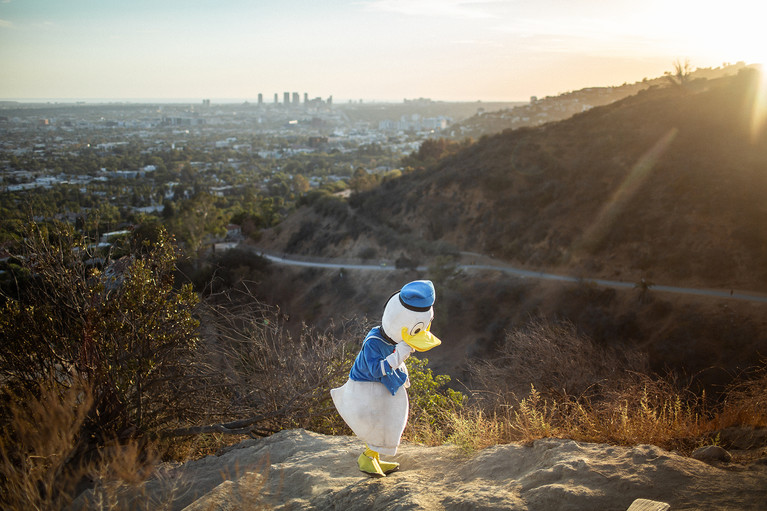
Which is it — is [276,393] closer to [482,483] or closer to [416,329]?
[416,329]

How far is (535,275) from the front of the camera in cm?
2158

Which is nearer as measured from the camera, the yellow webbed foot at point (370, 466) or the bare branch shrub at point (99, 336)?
the yellow webbed foot at point (370, 466)

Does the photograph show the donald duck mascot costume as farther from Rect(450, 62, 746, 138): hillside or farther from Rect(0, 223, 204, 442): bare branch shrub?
Rect(450, 62, 746, 138): hillside

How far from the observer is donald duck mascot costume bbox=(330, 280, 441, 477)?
3.72 metres

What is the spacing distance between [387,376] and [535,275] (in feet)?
63.1

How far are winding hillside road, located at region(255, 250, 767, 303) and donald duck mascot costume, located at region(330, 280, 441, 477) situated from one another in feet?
Result: 55.6

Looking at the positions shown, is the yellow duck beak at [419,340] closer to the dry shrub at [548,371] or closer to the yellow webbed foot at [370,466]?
the yellow webbed foot at [370,466]

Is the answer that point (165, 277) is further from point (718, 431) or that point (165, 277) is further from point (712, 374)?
point (712, 374)

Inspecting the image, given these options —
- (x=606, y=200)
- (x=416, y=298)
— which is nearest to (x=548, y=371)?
(x=416, y=298)

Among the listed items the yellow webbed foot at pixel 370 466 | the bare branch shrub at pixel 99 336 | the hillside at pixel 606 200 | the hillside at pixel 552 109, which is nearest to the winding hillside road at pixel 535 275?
the hillside at pixel 606 200

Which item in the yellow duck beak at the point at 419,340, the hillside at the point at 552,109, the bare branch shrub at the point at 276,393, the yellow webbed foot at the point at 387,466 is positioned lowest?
the bare branch shrub at the point at 276,393

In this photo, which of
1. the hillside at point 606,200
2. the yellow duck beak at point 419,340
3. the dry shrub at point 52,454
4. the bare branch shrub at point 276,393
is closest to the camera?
the dry shrub at point 52,454

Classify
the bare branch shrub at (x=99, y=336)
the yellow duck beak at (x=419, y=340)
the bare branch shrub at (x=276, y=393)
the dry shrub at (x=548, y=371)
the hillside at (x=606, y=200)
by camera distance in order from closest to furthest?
the yellow duck beak at (x=419, y=340)
the bare branch shrub at (x=99, y=336)
the bare branch shrub at (x=276, y=393)
the dry shrub at (x=548, y=371)
the hillside at (x=606, y=200)

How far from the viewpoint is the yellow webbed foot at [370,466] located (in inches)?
146
